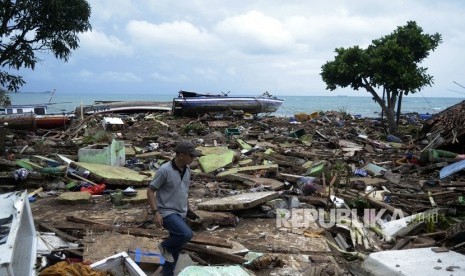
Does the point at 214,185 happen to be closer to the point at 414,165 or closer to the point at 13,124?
the point at 414,165

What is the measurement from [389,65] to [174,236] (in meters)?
14.6

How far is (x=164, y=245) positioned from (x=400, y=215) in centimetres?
474

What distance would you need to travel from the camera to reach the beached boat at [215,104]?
22.2 meters

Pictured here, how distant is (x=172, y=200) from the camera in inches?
179

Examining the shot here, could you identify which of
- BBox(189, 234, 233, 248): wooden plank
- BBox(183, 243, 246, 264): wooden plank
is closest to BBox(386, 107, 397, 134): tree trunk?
BBox(189, 234, 233, 248): wooden plank

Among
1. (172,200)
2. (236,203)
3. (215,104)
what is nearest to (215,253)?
(172,200)

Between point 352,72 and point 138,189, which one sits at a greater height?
point 352,72

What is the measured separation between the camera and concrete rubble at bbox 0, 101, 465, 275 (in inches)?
202

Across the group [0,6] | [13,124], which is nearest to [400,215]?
[0,6]

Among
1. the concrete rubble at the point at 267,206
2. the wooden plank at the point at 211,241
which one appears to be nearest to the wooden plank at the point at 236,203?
the concrete rubble at the point at 267,206

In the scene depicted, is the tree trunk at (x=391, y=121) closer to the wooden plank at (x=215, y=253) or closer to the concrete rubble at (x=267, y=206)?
the concrete rubble at (x=267, y=206)

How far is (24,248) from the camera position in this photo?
153 inches

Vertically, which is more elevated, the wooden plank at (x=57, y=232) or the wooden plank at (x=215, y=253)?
the wooden plank at (x=57, y=232)

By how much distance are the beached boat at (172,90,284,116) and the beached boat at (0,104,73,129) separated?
19.8 feet
